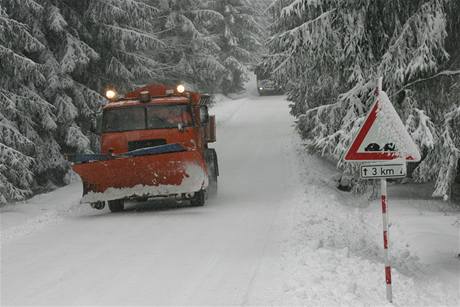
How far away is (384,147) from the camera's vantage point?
6266mm

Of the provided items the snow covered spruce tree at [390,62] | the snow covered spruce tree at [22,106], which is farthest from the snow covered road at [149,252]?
the snow covered spruce tree at [390,62]

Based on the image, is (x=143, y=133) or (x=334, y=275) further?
(x=143, y=133)

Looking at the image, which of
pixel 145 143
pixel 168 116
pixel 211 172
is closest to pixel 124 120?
pixel 145 143

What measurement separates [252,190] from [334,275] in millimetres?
8953

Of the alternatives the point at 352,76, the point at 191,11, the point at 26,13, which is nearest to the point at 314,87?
the point at 352,76

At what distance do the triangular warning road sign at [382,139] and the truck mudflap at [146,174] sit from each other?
614 centimetres

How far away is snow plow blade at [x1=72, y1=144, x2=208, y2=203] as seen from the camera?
1203cm

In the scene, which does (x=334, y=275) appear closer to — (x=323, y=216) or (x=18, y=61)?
(x=323, y=216)

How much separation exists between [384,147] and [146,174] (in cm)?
671

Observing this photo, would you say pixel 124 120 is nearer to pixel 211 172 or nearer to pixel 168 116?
pixel 168 116

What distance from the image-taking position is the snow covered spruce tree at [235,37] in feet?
152

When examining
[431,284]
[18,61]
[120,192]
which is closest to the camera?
[431,284]

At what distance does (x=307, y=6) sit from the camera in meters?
11.5

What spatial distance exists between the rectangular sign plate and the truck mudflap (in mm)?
6188
